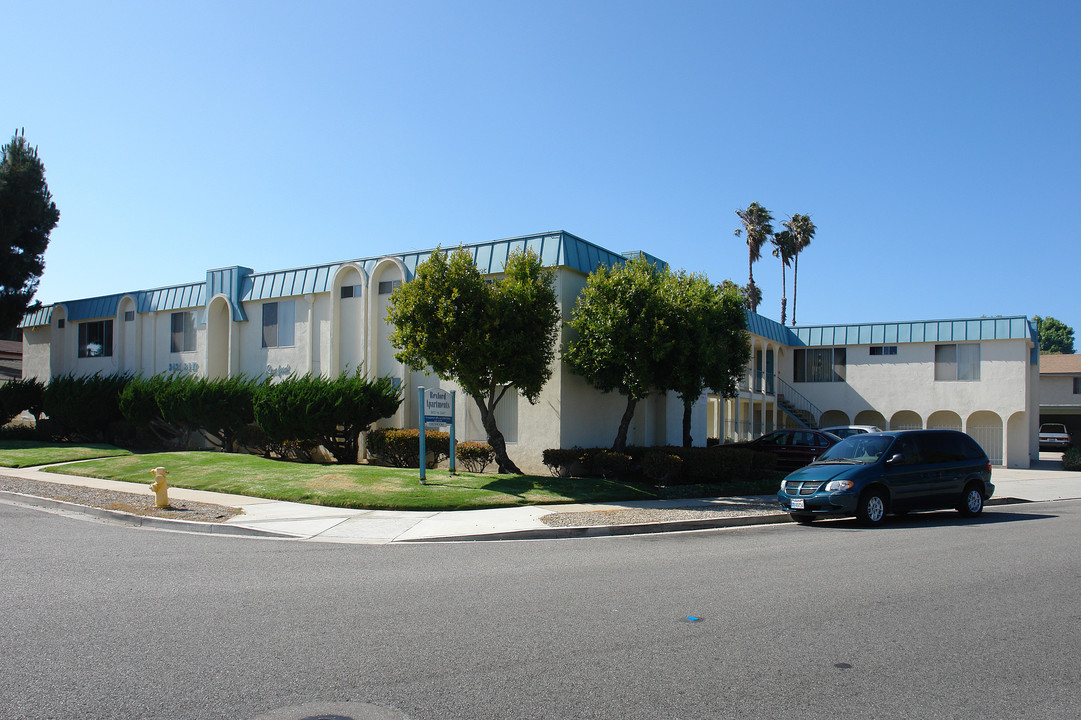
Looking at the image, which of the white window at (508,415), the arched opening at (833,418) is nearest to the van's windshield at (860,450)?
the white window at (508,415)

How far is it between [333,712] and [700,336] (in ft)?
47.6

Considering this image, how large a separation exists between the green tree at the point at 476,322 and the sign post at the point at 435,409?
0.54m

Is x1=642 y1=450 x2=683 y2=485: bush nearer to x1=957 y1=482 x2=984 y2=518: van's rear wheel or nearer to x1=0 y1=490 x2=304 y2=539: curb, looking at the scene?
x1=957 y1=482 x2=984 y2=518: van's rear wheel

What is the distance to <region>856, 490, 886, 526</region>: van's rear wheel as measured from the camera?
42.7 ft

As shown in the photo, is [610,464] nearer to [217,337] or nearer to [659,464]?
[659,464]

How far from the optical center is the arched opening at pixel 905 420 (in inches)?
1393

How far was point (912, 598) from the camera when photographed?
733cm

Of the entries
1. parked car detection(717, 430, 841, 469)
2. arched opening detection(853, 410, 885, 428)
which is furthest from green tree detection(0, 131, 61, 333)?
arched opening detection(853, 410, 885, 428)

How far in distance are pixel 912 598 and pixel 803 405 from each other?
3194 centimetres

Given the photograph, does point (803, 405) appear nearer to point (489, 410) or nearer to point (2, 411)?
point (489, 410)

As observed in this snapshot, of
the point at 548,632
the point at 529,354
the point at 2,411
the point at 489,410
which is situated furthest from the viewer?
the point at 2,411

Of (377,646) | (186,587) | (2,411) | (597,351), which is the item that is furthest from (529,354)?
(2,411)

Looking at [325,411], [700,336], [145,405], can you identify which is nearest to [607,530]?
[700,336]

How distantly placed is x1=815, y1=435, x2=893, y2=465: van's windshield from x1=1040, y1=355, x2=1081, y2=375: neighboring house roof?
3785 cm
